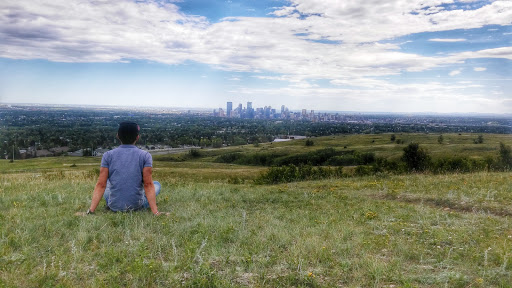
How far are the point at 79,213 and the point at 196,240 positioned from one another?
343 cm

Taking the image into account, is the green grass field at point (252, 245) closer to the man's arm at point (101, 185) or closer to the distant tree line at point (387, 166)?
the man's arm at point (101, 185)

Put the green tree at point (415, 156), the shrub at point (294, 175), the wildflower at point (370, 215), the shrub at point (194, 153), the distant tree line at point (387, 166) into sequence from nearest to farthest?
the wildflower at point (370, 215) < the shrub at point (294, 175) < the distant tree line at point (387, 166) < the green tree at point (415, 156) < the shrub at point (194, 153)

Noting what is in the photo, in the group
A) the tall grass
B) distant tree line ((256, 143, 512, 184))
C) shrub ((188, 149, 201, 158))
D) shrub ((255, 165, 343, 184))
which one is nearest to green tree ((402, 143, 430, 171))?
distant tree line ((256, 143, 512, 184))

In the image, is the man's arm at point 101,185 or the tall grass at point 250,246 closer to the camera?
the tall grass at point 250,246

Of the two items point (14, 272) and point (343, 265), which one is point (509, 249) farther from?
point (14, 272)

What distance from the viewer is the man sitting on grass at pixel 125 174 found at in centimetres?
761

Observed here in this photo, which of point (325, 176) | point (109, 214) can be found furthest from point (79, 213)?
point (325, 176)

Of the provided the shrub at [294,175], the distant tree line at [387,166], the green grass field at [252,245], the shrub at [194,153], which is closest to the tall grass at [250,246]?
the green grass field at [252,245]

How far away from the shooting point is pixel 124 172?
7.61 metres

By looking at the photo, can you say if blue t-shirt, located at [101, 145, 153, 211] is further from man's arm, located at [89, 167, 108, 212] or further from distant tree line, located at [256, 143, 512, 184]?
distant tree line, located at [256, 143, 512, 184]

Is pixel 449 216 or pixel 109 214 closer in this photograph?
pixel 109 214

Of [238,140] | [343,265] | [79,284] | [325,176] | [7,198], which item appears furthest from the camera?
[238,140]

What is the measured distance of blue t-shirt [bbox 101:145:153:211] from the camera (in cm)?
761

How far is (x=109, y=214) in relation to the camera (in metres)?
7.51
